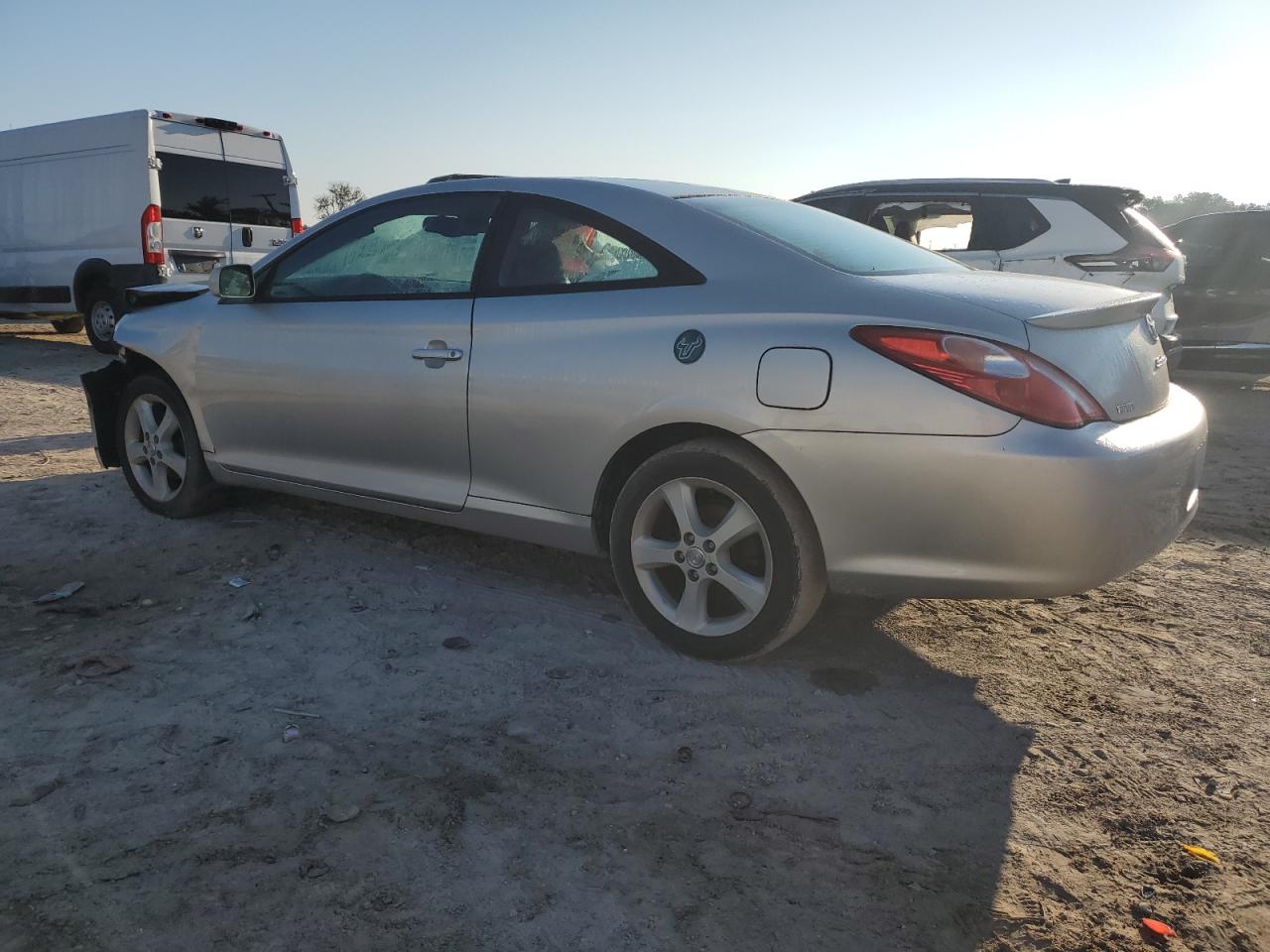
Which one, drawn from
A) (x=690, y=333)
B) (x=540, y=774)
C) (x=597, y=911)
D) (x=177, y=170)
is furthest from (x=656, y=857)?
(x=177, y=170)

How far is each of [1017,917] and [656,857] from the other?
78 cm

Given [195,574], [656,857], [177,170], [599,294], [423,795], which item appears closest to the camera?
[656,857]

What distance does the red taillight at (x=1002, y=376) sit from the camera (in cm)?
271

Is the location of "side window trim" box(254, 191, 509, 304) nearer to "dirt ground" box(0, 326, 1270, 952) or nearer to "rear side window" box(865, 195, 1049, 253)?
"dirt ground" box(0, 326, 1270, 952)

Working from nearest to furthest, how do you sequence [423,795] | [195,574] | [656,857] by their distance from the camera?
[656,857] < [423,795] < [195,574]

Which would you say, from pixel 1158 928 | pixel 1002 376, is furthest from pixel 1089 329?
pixel 1158 928

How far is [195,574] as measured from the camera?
4129 mm

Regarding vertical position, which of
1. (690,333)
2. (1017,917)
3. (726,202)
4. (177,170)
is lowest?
(1017,917)

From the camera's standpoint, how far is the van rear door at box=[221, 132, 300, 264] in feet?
36.4

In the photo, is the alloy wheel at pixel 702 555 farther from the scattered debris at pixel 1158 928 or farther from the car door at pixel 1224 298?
the car door at pixel 1224 298

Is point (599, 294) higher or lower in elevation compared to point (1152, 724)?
higher

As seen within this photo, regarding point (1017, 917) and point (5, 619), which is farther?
point (5, 619)

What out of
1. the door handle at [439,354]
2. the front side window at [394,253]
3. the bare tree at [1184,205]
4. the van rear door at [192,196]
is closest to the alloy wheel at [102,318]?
the van rear door at [192,196]

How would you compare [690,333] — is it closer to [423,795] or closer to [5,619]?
[423,795]
